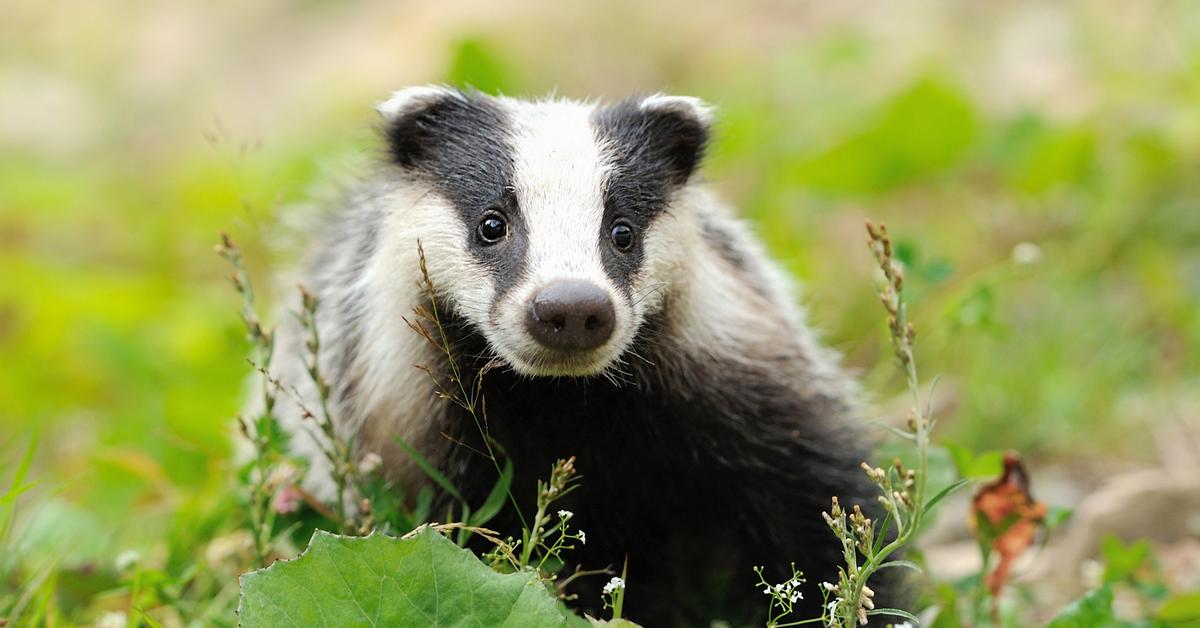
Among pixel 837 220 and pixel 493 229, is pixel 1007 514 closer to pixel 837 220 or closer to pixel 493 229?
pixel 493 229

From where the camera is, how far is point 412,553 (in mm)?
2492

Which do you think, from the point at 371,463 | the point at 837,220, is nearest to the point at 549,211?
the point at 371,463

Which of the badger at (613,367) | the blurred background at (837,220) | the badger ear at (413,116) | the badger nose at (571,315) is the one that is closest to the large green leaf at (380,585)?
the badger nose at (571,315)

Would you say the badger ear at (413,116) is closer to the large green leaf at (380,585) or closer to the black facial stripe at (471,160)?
the black facial stripe at (471,160)

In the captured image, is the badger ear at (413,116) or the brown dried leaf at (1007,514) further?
the badger ear at (413,116)

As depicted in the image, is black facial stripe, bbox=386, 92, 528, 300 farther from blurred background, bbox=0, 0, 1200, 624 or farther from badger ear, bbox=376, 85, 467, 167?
blurred background, bbox=0, 0, 1200, 624

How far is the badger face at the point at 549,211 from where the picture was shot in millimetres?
2936

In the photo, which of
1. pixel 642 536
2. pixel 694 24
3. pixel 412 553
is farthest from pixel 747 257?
pixel 694 24

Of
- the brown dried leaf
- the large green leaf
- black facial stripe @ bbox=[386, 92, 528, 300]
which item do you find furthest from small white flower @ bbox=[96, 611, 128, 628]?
the brown dried leaf

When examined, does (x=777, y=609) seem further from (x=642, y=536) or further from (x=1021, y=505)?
(x=1021, y=505)

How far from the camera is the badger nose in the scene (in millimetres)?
2822

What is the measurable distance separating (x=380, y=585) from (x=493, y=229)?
103 centimetres

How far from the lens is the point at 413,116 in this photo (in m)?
3.51

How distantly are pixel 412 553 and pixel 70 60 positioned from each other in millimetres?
12711
